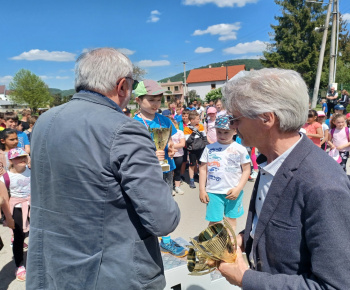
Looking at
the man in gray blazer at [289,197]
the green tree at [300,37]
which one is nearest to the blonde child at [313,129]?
the man in gray blazer at [289,197]

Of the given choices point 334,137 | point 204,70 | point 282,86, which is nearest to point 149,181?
point 282,86

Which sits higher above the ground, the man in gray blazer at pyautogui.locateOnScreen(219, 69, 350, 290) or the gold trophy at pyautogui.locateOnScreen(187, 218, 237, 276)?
the man in gray blazer at pyautogui.locateOnScreen(219, 69, 350, 290)

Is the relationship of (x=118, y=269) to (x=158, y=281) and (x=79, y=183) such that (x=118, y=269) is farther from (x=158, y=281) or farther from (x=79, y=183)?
(x=79, y=183)

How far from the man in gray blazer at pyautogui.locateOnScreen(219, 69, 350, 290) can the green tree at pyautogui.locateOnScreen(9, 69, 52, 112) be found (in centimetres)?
7383

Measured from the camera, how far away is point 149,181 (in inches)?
49.1

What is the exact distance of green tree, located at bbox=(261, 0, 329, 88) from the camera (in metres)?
34.5

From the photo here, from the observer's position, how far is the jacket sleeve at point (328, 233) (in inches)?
37.6

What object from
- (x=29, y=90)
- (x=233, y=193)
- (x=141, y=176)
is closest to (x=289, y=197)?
(x=141, y=176)

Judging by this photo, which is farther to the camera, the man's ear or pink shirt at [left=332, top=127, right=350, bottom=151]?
pink shirt at [left=332, top=127, right=350, bottom=151]

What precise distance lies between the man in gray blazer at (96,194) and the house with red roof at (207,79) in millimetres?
68127

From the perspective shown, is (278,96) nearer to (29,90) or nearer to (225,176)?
(225,176)

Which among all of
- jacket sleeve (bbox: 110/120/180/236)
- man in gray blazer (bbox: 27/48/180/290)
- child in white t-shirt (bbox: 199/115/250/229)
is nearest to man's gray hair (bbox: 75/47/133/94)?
man in gray blazer (bbox: 27/48/180/290)

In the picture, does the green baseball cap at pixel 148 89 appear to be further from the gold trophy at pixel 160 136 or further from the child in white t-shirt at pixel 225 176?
the child in white t-shirt at pixel 225 176

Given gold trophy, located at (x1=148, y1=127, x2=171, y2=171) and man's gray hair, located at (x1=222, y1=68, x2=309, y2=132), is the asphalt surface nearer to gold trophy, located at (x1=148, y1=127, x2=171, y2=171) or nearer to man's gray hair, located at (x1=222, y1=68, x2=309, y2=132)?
gold trophy, located at (x1=148, y1=127, x2=171, y2=171)
